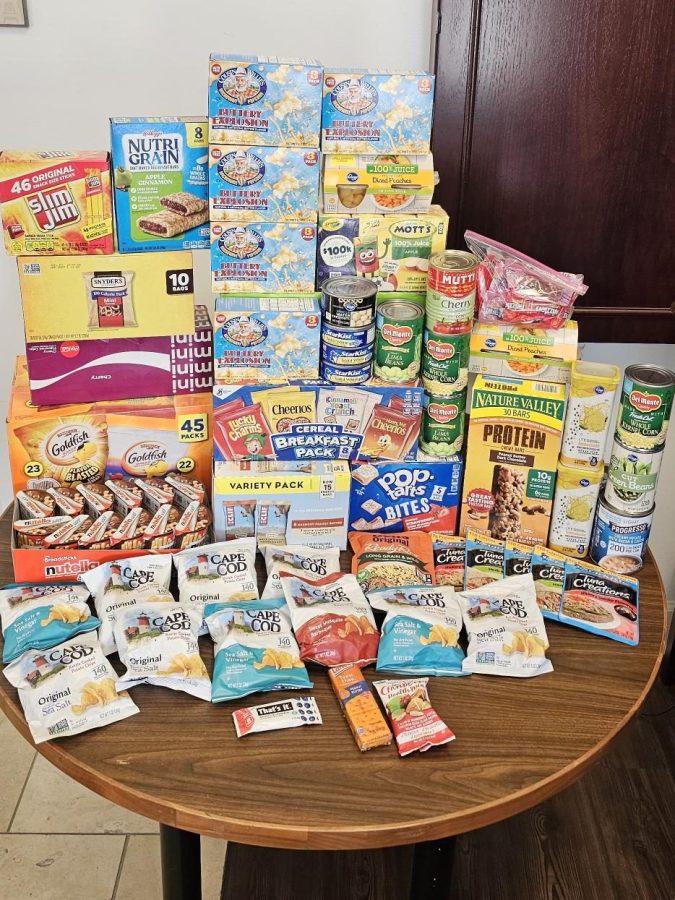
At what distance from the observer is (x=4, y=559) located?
1.69m

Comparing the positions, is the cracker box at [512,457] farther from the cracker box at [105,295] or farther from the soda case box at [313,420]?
the cracker box at [105,295]

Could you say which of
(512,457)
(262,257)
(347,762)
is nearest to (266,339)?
(262,257)

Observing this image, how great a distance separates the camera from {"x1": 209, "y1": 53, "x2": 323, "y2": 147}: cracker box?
155 centimetres

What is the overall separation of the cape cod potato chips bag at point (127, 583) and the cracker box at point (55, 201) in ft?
1.81

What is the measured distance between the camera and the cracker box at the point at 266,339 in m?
1.64

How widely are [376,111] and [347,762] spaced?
1.08 m

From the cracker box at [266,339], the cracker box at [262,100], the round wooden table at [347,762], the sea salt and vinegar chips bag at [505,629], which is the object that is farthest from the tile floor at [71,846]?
the cracker box at [262,100]

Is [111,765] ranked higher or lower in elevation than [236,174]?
lower

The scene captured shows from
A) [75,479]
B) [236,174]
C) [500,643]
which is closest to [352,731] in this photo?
[500,643]

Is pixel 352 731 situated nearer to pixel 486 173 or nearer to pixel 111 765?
pixel 111 765

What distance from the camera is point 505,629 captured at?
1526 millimetres

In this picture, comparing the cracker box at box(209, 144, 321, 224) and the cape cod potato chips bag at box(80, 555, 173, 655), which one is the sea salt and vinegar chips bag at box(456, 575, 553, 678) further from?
the cracker box at box(209, 144, 321, 224)

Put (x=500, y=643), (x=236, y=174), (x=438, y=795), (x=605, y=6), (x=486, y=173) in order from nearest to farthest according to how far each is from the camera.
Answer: (x=438, y=795) < (x=500, y=643) < (x=236, y=174) < (x=605, y=6) < (x=486, y=173)

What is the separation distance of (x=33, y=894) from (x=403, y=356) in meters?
1.45
